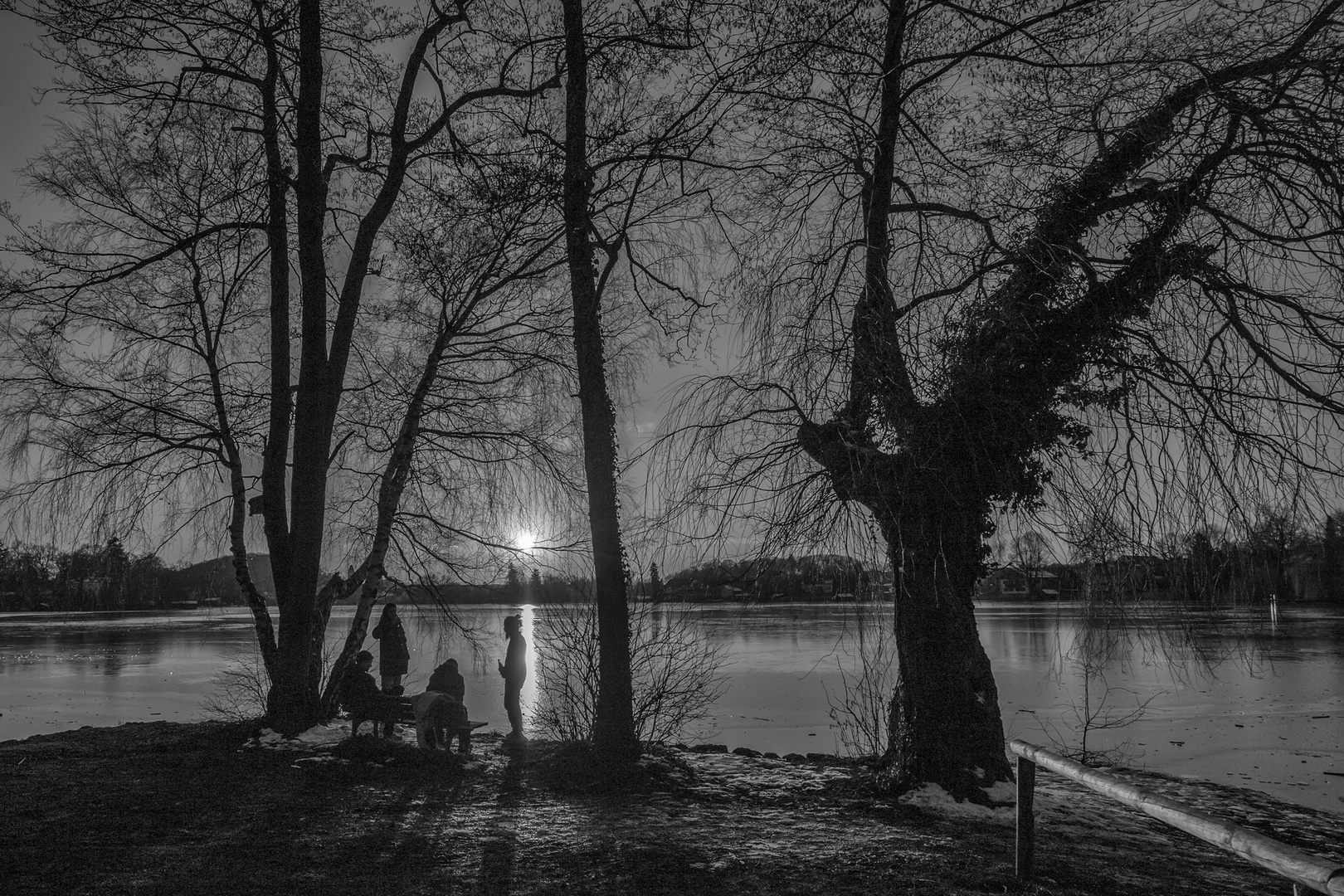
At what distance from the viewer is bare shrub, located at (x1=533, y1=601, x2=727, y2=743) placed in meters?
9.55

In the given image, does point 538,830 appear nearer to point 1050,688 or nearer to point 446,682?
point 446,682

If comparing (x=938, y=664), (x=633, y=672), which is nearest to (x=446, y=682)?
(x=633, y=672)

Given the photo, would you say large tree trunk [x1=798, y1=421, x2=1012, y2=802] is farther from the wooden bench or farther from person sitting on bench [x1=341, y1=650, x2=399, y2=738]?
person sitting on bench [x1=341, y1=650, x2=399, y2=738]

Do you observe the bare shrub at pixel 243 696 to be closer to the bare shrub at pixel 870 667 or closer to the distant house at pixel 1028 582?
the bare shrub at pixel 870 667

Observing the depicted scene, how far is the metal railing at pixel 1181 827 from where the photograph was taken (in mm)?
2678

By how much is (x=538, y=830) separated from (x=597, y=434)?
4.10 m

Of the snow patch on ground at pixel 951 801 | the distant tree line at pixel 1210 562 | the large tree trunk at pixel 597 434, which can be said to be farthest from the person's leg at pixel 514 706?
the distant tree line at pixel 1210 562

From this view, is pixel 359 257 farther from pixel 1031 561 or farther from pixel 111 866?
pixel 1031 561

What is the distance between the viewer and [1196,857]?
230 inches

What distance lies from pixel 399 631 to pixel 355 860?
8.06 metres

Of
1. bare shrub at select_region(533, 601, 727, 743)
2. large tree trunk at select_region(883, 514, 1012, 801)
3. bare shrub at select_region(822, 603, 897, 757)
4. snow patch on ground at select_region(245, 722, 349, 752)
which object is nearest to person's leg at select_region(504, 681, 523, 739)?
bare shrub at select_region(533, 601, 727, 743)

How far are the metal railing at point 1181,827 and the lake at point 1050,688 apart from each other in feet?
3.81

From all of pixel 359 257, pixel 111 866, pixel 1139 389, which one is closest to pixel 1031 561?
pixel 1139 389

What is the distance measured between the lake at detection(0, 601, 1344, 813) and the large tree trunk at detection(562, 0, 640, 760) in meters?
1.32
